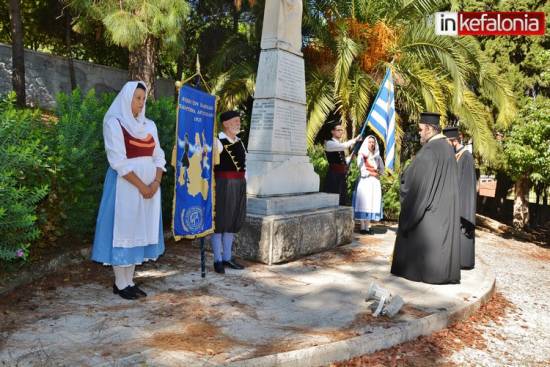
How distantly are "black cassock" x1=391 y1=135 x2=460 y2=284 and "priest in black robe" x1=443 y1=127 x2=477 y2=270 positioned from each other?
2.74 ft

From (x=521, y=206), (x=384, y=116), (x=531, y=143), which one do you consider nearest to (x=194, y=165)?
(x=384, y=116)

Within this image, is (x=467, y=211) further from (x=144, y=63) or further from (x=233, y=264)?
(x=144, y=63)

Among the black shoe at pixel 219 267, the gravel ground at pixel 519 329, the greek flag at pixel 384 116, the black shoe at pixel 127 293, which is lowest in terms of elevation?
the gravel ground at pixel 519 329

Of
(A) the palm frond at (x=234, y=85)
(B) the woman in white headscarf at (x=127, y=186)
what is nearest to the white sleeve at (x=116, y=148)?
(B) the woman in white headscarf at (x=127, y=186)

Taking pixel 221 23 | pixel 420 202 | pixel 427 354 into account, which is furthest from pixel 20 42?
pixel 427 354

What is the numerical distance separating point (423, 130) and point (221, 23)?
47.7 feet

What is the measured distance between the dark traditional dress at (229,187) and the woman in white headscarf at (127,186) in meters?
1.06

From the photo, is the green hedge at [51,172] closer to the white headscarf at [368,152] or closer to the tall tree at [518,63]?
the white headscarf at [368,152]

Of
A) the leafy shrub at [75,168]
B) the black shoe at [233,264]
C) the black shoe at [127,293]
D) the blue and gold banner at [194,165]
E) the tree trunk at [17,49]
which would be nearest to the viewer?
the black shoe at [127,293]

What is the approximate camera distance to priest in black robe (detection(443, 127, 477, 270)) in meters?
6.11

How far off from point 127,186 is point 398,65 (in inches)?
404

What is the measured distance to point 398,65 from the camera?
1265cm

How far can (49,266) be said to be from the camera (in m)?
4.92

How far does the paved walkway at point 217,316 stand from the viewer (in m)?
3.10
